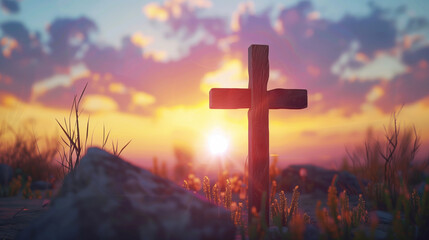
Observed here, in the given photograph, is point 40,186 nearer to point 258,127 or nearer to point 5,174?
point 5,174

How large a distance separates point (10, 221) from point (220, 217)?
3.35 meters

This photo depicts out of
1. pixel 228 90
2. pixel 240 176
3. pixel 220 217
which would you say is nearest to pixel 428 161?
pixel 240 176

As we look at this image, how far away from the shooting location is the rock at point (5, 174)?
31.8 ft

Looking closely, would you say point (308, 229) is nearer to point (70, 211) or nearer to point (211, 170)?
point (70, 211)

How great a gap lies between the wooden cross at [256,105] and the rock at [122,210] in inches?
54.0

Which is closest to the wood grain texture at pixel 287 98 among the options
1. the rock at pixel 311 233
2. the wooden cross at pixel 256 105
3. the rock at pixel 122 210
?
the wooden cross at pixel 256 105

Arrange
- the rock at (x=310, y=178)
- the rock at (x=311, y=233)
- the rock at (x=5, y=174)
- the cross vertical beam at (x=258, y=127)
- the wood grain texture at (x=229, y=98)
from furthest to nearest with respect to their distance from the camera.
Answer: the rock at (x=5, y=174)
the rock at (x=310, y=178)
the wood grain texture at (x=229, y=98)
the cross vertical beam at (x=258, y=127)
the rock at (x=311, y=233)

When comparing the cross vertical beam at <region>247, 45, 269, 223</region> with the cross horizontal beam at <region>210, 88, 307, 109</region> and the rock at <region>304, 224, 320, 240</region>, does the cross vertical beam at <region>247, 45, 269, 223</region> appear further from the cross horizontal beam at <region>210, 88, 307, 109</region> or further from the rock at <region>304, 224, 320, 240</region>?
the rock at <region>304, 224, 320, 240</region>

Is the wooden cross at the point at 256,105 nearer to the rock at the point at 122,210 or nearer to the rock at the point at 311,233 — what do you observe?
the rock at the point at 311,233

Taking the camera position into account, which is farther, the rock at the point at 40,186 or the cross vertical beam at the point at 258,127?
the rock at the point at 40,186

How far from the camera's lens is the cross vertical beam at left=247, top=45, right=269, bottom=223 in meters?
4.22

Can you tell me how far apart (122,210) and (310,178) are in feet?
22.3

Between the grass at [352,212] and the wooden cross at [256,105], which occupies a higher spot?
the wooden cross at [256,105]

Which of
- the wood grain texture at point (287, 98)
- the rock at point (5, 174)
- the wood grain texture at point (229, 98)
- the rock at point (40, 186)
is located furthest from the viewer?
the rock at point (5, 174)
